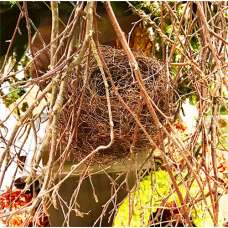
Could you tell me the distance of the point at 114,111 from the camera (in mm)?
902

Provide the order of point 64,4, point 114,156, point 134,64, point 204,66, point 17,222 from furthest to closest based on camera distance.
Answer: point 17,222, point 64,4, point 114,156, point 204,66, point 134,64

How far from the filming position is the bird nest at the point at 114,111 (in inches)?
35.0

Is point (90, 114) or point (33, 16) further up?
point (33, 16)

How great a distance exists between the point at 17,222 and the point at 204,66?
118 cm

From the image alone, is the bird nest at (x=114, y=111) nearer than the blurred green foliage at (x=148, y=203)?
Yes

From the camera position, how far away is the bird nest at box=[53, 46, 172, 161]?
889mm

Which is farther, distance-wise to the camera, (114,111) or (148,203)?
(148,203)

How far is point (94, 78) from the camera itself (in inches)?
39.6

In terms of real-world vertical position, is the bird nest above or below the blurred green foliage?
above

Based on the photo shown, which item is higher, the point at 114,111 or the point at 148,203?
the point at 114,111

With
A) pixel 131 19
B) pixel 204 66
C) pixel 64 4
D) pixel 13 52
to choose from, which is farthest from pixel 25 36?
pixel 204 66

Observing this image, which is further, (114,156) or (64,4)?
(64,4)

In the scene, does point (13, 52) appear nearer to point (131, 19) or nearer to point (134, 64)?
point (131, 19)

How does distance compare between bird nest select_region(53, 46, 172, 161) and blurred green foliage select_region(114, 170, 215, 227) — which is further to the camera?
blurred green foliage select_region(114, 170, 215, 227)
